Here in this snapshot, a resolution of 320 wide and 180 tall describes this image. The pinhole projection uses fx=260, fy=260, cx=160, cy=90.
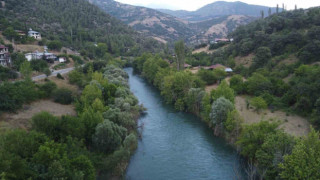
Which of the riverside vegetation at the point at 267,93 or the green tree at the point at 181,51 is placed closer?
the riverside vegetation at the point at 267,93

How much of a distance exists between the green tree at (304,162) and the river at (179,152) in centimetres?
748

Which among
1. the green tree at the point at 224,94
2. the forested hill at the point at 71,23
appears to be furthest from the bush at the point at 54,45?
the green tree at the point at 224,94

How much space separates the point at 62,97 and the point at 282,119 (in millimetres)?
32188

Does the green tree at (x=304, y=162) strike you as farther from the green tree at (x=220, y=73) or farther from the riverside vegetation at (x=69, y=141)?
the green tree at (x=220, y=73)

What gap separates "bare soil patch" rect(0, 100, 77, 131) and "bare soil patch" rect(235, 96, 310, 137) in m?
25.2

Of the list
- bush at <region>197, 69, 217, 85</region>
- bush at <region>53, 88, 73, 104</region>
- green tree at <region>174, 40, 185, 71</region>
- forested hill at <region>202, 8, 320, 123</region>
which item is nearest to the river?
bush at <region>53, 88, 73, 104</region>

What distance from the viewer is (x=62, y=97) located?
3991cm

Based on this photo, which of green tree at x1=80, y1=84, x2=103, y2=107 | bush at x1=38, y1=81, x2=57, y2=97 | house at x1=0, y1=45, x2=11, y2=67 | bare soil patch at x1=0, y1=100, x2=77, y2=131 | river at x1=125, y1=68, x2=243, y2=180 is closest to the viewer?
river at x1=125, y1=68, x2=243, y2=180

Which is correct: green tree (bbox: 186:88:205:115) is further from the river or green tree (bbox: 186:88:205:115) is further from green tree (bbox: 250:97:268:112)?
green tree (bbox: 250:97:268:112)

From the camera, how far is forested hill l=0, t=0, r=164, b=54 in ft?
281

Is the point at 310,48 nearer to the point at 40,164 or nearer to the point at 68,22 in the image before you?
the point at 40,164

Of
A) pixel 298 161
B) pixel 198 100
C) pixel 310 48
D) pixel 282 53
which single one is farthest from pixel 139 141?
pixel 282 53

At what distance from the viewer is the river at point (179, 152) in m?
26.2

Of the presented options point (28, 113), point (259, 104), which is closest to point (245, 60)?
point (259, 104)
